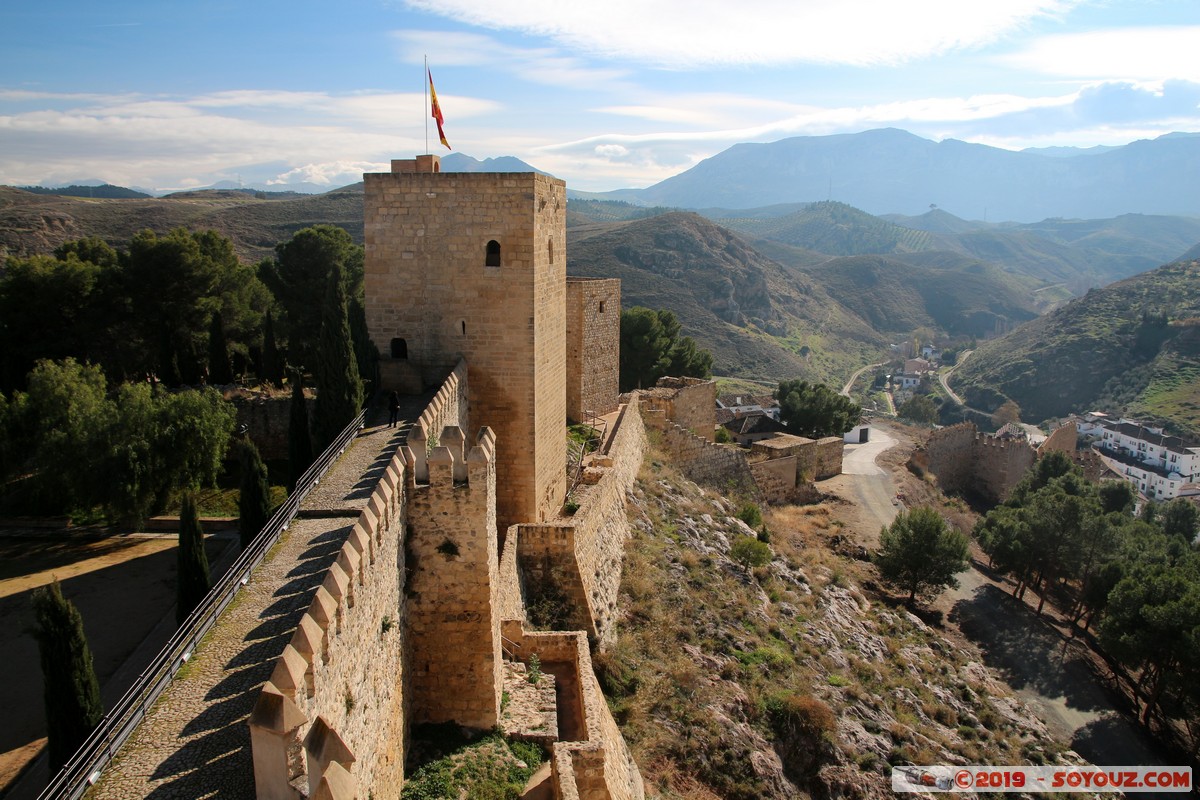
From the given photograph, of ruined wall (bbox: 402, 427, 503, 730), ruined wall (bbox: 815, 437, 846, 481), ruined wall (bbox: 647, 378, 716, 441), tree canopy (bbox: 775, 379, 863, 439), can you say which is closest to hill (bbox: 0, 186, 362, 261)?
tree canopy (bbox: 775, 379, 863, 439)

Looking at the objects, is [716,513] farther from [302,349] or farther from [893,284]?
[893,284]

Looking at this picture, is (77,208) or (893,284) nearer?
(77,208)

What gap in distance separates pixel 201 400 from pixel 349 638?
14235 millimetres

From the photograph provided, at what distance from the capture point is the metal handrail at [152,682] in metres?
5.21

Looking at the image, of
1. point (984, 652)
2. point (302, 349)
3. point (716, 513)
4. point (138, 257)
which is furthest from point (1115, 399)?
point (138, 257)

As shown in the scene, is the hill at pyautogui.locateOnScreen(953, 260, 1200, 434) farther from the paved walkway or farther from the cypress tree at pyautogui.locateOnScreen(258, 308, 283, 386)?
the paved walkway

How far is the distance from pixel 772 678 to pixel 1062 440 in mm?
39093

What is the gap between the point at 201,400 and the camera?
18656mm

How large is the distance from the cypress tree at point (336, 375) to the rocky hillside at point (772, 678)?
5912 mm

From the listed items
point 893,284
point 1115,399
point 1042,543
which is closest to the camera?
point 1042,543

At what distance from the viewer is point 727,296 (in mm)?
95812

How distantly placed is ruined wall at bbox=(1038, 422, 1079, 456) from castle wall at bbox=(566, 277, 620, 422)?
2970 cm

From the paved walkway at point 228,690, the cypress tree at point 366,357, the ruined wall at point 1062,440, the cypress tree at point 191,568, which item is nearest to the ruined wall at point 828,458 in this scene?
the ruined wall at point 1062,440

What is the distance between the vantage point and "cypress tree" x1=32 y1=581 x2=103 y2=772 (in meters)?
9.30
